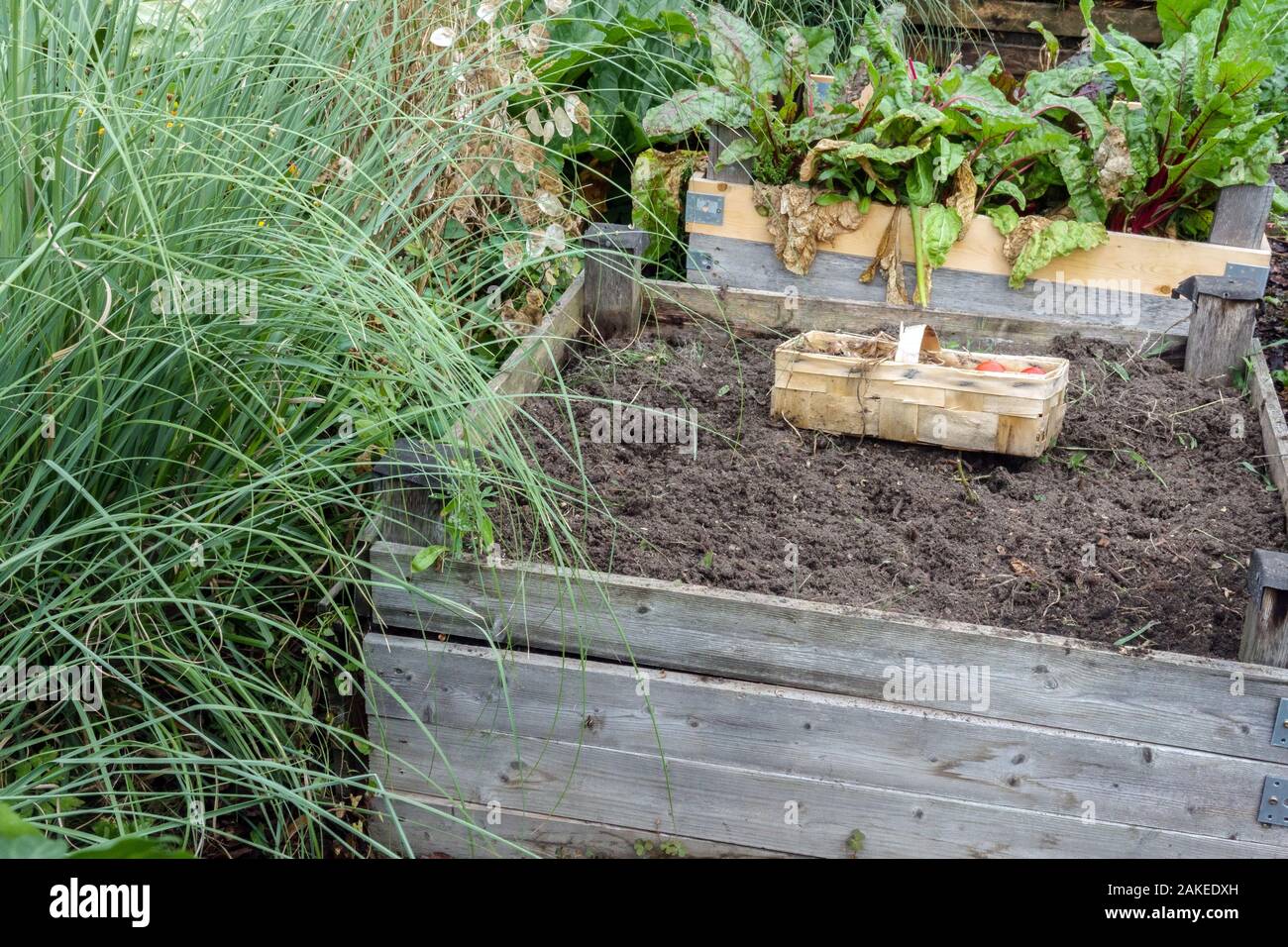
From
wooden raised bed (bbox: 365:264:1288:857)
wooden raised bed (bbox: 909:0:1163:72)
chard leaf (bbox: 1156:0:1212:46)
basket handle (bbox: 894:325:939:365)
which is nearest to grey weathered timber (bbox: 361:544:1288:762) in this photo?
wooden raised bed (bbox: 365:264:1288:857)

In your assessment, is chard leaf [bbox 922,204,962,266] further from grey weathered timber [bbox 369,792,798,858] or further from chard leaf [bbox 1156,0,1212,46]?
grey weathered timber [bbox 369,792,798,858]

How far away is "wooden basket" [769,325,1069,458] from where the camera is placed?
100 inches

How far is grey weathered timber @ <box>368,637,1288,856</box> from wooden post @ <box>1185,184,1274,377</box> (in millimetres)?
1472

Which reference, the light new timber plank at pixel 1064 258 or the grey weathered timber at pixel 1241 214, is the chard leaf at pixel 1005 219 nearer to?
the light new timber plank at pixel 1064 258

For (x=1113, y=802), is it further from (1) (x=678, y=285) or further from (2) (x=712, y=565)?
(1) (x=678, y=285)

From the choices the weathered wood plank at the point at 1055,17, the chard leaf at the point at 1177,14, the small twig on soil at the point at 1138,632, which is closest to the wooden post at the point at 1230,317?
the chard leaf at the point at 1177,14

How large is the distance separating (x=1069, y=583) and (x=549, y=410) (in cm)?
133

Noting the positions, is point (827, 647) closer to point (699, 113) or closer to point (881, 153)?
point (881, 153)

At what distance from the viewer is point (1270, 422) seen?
2623 millimetres

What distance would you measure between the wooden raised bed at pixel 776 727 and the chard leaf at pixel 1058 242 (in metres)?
1.54

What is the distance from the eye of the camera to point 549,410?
2854 mm

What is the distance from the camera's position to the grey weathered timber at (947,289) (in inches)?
123

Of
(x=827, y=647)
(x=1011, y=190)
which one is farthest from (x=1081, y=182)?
(x=827, y=647)

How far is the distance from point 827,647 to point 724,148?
1979 millimetres
